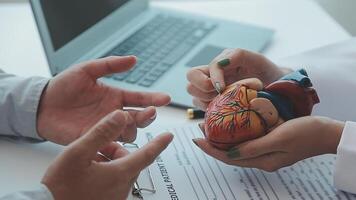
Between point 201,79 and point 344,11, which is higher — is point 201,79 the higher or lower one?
the higher one

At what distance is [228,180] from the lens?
61cm

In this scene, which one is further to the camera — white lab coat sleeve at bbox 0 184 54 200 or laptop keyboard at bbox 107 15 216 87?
laptop keyboard at bbox 107 15 216 87

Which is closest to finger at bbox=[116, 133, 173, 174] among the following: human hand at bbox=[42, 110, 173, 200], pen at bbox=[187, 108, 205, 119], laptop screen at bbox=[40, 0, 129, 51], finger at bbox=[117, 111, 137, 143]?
human hand at bbox=[42, 110, 173, 200]

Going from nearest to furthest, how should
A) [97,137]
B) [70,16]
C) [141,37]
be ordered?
[97,137] → [70,16] → [141,37]

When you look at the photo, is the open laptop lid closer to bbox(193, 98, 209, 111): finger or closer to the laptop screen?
the laptop screen

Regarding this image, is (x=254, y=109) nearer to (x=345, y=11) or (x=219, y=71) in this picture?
(x=219, y=71)

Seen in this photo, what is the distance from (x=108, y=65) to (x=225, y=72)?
16 centimetres

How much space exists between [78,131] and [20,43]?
0.42 m

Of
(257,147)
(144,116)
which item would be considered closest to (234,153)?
(257,147)

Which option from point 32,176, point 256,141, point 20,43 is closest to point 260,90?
point 256,141

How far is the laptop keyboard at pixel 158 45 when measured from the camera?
85 cm

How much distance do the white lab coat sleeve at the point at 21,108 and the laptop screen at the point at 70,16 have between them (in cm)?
13

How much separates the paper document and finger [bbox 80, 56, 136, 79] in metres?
0.12

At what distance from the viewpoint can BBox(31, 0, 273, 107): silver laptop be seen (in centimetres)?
81
